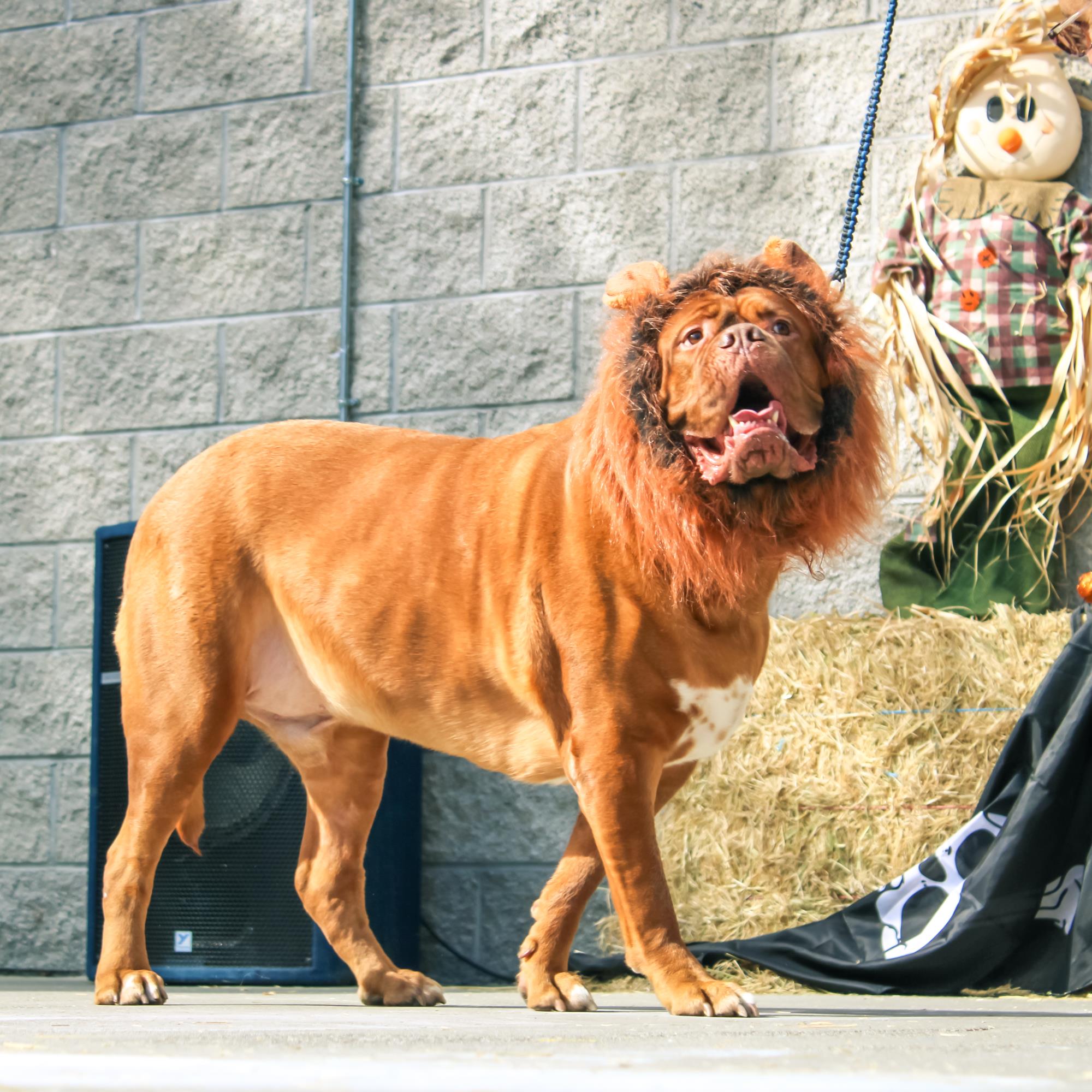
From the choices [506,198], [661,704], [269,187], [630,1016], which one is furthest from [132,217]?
[630,1016]

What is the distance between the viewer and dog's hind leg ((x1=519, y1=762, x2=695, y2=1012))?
2787 millimetres

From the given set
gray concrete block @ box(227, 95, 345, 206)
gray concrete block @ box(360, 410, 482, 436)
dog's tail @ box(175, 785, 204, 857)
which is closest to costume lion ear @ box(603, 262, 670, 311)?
dog's tail @ box(175, 785, 204, 857)

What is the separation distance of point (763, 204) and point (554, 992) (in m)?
2.73

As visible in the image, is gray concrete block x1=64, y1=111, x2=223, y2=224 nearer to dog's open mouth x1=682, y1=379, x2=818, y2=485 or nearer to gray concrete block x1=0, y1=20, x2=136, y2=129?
gray concrete block x1=0, y1=20, x2=136, y2=129

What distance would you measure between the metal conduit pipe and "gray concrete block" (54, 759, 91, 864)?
1.51 metres

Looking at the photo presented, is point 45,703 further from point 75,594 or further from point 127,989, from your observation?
point 127,989

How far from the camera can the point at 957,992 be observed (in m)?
3.19

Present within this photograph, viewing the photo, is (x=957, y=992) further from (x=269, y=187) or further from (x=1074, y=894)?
(x=269, y=187)

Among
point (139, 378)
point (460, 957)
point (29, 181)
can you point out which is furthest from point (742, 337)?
point (29, 181)

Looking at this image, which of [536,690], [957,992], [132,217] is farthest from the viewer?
[132,217]

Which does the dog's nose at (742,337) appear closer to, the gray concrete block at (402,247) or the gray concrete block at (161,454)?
the gray concrete block at (402,247)

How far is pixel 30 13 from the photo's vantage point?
217 inches

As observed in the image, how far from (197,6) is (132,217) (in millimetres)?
808

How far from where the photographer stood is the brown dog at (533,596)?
2.63 metres
